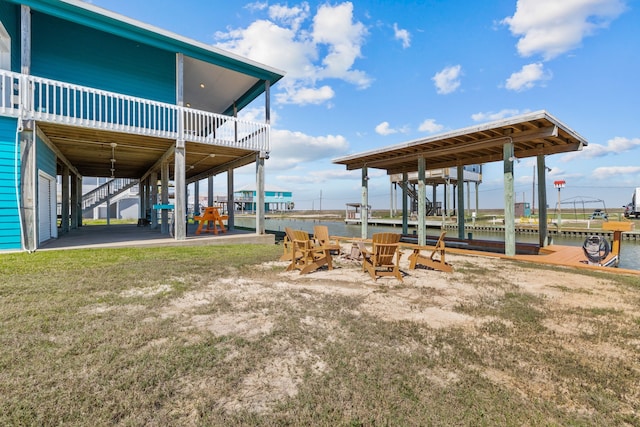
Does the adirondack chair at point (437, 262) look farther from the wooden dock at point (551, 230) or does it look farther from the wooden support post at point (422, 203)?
the wooden dock at point (551, 230)

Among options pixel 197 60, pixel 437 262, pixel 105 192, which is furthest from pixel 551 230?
pixel 105 192

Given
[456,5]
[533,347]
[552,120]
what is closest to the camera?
[533,347]

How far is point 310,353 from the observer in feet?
8.75

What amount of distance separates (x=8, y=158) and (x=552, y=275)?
12.7 metres

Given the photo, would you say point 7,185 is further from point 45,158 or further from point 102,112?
point 102,112

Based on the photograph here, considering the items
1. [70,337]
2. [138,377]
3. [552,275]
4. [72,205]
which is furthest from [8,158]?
[552,275]

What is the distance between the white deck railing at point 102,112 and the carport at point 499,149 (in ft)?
13.9

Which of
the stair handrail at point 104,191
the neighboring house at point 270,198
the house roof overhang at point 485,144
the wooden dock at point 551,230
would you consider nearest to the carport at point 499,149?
the house roof overhang at point 485,144

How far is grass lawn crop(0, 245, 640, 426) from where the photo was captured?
75.4 inches

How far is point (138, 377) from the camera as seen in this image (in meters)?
2.23

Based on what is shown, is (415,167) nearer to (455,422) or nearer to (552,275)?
(552,275)

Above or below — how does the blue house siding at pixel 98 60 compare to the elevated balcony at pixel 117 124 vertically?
above

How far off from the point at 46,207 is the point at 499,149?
15124mm

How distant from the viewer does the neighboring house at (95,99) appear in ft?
24.0
